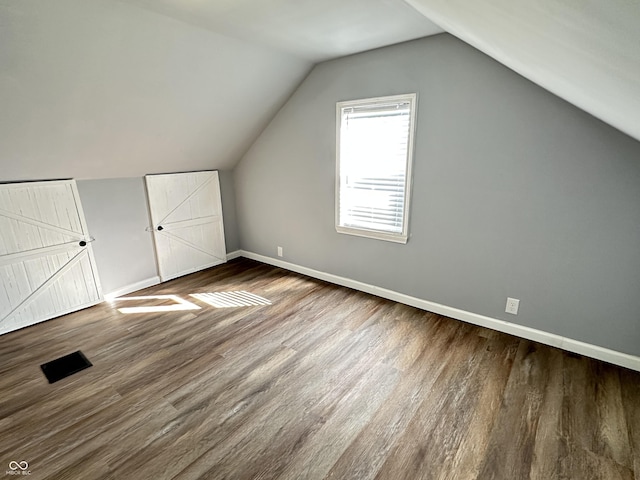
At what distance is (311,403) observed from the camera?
2018 mm

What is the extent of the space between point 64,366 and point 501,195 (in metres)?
3.69

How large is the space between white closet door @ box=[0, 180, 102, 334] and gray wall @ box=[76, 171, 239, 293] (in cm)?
10

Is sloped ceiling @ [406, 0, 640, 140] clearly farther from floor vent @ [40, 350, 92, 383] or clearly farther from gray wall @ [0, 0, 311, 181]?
floor vent @ [40, 350, 92, 383]

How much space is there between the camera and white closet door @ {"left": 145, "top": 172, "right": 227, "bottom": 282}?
3689mm

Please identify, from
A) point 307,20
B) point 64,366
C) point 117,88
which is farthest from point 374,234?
point 64,366

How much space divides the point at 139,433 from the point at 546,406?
2493mm

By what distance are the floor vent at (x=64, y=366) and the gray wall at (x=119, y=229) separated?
1039 millimetres

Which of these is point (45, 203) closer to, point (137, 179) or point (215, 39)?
point (137, 179)

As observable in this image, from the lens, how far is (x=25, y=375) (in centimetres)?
231

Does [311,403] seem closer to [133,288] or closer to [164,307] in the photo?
[164,307]

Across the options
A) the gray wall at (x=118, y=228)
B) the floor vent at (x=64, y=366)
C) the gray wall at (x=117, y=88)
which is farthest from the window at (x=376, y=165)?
the floor vent at (x=64, y=366)

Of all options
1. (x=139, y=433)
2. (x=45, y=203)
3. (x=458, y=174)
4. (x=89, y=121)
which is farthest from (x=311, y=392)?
(x=45, y=203)

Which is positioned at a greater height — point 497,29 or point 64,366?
point 497,29

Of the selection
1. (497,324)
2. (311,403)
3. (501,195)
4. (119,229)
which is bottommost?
(311,403)
